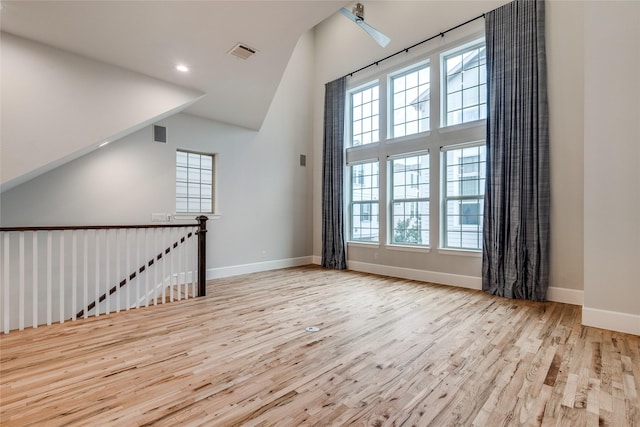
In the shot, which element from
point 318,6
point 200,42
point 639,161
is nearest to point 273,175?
point 200,42

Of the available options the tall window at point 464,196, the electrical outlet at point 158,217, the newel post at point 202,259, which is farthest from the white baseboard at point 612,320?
the electrical outlet at point 158,217

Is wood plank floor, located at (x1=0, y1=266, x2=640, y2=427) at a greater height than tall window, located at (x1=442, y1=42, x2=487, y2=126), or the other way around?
tall window, located at (x1=442, y1=42, x2=487, y2=126)

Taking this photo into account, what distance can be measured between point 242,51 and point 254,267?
154 inches

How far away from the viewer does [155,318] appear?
3354mm

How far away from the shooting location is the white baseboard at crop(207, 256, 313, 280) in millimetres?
5391

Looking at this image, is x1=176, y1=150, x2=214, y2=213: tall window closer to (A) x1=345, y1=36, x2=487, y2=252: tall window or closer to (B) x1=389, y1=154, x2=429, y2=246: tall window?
(A) x1=345, y1=36, x2=487, y2=252: tall window

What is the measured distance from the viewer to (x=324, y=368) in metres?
2.21

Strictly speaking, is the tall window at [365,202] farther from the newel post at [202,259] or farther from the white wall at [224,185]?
the newel post at [202,259]

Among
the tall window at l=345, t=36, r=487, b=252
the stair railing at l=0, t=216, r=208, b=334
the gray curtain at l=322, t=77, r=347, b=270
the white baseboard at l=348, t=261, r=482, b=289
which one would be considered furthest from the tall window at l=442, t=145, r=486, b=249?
the stair railing at l=0, t=216, r=208, b=334

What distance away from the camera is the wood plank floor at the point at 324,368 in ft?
5.57

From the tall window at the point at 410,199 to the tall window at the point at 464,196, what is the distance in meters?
0.36

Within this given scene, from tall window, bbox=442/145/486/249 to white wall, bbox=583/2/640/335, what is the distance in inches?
65.0

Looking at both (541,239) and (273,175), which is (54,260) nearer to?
(273,175)

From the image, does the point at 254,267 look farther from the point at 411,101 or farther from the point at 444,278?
the point at 411,101
